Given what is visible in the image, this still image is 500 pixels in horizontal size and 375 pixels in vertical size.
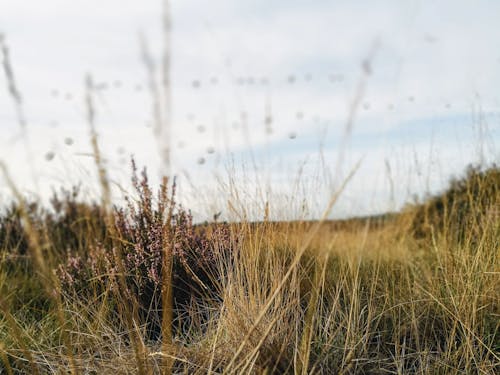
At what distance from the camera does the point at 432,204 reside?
644 centimetres

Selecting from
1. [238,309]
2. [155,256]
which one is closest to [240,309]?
[238,309]

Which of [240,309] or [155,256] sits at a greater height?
[155,256]

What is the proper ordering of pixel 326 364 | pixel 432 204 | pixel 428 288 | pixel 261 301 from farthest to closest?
pixel 432 204, pixel 428 288, pixel 261 301, pixel 326 364

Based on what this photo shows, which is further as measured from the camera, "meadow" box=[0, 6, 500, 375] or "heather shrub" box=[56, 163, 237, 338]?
"heather shrub" box=[56, 163, 237, 338]

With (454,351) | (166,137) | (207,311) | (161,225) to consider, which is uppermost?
(166,137)

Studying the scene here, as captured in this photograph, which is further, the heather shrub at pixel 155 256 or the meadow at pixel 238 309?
the heather shrub at pixel 155 256

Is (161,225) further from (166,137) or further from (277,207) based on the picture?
(166,137)

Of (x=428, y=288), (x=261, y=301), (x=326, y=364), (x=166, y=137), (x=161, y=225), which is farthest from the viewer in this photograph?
(x=428, y=288)

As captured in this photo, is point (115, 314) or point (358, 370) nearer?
point (358, 370)

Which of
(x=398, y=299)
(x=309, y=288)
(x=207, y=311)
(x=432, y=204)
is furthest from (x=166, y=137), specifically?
(x=432, y=204)

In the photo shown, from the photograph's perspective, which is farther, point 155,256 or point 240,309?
point 155,256

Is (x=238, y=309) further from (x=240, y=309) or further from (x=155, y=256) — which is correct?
(x=155, y=256)

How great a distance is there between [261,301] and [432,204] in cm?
471

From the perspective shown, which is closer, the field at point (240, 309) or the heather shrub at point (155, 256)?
the field at point (240, 309)
